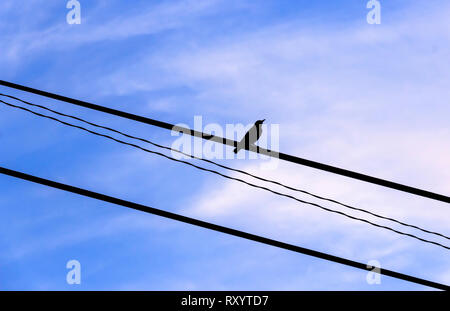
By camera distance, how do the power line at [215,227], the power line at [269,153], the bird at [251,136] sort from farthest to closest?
the bird at [251,136], the power line at [215,227], the power line at [269,153]

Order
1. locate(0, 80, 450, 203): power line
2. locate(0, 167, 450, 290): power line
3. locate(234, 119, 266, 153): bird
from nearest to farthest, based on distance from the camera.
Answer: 1. locate(0, 80, 450, 203): power line
2. locate(0, 167, 450, 290): power line
3. locate(234, 119, 266, 153): bird

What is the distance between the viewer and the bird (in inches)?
251

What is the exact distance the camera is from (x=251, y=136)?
7043 mm

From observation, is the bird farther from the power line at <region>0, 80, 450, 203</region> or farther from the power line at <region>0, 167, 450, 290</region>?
the power line at <region>0, 167, 450, 290</region>

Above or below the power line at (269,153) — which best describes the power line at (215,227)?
below

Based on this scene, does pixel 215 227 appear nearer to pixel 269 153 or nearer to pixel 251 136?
pixel 269 153

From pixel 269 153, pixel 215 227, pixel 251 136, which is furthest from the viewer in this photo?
pixel 251 136

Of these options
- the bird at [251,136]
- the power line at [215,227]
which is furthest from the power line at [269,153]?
the power line at [215,227]

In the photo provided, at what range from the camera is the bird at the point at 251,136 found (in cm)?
637

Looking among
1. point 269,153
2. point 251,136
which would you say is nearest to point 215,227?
point 269,153

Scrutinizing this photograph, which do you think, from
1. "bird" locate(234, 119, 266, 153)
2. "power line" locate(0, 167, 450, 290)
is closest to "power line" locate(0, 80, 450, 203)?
"bird" locate(234, 119, 266, 153)

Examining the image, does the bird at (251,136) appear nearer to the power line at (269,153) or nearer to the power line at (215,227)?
the power line at (269,153)

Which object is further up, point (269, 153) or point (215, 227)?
point (269, 153)
